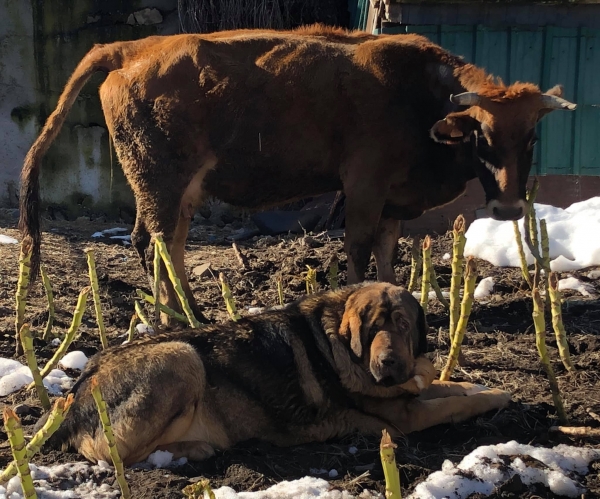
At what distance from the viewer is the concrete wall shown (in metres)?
13.0

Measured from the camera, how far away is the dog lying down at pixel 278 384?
424 cm

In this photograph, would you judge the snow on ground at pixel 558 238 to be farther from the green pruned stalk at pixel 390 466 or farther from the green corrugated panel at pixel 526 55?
the green pruned stalk at pixel 390 466

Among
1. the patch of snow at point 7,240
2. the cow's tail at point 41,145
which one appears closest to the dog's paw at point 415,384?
the cow's tail at point 41,145

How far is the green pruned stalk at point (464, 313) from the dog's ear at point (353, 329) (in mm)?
611

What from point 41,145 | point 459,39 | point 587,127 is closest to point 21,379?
point 41,145

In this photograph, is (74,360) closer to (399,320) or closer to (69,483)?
(69,483)

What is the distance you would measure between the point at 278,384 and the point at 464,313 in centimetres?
112

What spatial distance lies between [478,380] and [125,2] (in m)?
9.86

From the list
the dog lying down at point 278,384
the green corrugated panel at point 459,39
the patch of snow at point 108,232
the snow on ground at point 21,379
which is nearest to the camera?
the dog lying down at point 278,384

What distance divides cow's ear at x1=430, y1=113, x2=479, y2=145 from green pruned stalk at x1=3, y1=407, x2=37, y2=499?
462 cm

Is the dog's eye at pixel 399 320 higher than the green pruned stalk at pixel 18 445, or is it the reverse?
the dog's eye at pixel 399 320

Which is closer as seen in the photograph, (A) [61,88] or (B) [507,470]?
(B) [507,470]

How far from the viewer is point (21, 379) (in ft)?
17.6

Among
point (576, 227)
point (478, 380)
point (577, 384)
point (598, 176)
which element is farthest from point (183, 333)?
point (598, 176)
